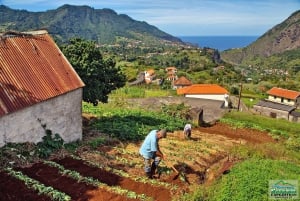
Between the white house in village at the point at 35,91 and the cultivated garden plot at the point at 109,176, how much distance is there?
196cm

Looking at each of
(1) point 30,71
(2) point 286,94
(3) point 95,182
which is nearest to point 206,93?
(2) point 286,94

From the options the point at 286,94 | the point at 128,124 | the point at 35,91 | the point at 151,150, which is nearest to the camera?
the point at 151,150

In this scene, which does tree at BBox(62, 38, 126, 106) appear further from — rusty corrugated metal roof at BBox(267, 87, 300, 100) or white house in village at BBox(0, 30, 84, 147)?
rusty corrugated metal roof at BBox(267, 87, 300, 100)

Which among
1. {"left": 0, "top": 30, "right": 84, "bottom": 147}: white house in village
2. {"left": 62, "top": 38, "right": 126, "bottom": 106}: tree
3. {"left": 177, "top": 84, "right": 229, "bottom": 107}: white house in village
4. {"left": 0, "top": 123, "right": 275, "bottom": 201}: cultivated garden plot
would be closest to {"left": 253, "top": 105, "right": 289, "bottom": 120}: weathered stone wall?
{"left": 177, "top": 84, "right": 229, "bottom": 107}: white house in village

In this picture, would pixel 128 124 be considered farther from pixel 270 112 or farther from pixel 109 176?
pixel 270 112

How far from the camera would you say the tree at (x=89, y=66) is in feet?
77.6

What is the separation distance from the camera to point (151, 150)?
13.1 metres

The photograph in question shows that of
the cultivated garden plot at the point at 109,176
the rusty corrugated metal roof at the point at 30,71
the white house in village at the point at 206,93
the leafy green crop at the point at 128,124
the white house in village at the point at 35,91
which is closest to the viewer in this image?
the cultivated garden plot at the point at 109,176

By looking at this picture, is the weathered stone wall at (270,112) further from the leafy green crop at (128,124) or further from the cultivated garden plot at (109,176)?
the cultivated garden plot at (109,176)

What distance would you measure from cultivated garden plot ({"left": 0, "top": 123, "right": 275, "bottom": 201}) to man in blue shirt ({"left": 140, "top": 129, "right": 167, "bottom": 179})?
0.38m

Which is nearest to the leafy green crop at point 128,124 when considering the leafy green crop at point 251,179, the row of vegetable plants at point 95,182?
the leafy green crop at point 251,179

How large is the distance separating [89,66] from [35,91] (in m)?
7.30

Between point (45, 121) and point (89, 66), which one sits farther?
point (89, 66)

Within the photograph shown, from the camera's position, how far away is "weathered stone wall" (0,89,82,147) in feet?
48.8
